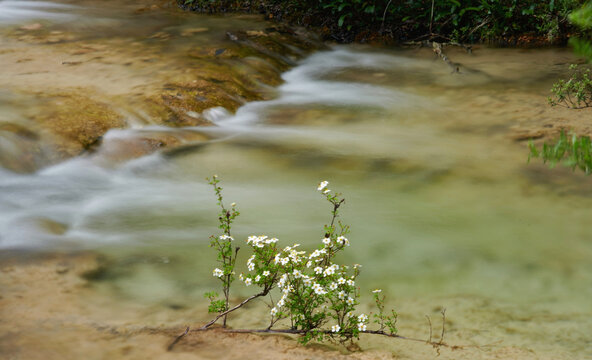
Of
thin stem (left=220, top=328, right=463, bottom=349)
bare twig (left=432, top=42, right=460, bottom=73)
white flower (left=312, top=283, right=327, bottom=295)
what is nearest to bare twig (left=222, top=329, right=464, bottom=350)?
thin stem (left=220, top=328, right=463, bottom=349)

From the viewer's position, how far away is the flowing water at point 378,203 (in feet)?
10.5

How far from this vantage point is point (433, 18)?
30.8 ft

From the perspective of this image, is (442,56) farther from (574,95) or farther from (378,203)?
(378,203)

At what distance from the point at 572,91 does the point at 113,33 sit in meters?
6.46

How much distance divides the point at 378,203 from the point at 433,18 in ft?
19.4

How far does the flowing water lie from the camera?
3.20m

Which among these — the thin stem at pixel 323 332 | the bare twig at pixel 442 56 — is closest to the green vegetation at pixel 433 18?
the bare twig at pixel 442 56

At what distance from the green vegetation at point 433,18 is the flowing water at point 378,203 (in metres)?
1.66

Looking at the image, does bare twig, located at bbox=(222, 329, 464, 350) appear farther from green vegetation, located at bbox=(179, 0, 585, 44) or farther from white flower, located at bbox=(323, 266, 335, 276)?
green vegetation, located at bbox=(179, 0, 585, 44)

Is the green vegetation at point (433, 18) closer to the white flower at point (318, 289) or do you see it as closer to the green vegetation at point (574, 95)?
the green vegetation at point (574, 95)

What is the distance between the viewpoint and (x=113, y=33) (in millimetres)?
9016

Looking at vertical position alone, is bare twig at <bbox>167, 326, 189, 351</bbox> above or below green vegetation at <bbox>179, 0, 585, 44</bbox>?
below

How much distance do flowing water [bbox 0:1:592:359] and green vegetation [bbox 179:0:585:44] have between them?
1.66 metres

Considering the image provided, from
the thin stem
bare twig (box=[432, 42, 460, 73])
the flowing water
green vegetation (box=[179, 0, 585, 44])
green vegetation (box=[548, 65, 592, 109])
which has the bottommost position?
the thin stem
